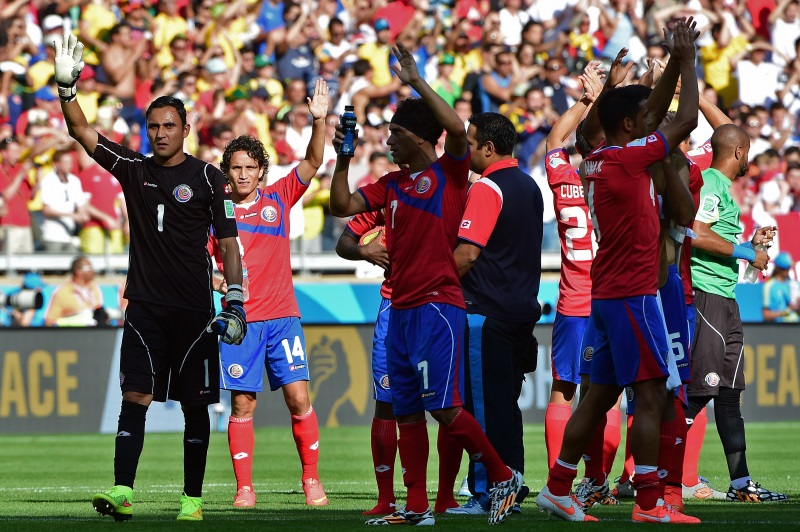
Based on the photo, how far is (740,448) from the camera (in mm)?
9570

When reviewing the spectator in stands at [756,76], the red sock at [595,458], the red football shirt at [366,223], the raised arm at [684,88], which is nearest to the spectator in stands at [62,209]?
the red football shirt at [366,223]

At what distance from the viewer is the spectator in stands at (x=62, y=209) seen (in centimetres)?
1797

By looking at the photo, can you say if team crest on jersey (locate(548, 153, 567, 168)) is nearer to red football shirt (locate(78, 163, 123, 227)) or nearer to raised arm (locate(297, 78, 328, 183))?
raised arm (locate(297, 78, 328, 183))

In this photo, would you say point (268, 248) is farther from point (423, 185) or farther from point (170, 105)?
point (423, 185)

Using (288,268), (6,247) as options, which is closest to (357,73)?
(6,247)

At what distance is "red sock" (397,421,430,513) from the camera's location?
24.3ft

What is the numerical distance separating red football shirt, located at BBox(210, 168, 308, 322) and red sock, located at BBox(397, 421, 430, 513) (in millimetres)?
2560

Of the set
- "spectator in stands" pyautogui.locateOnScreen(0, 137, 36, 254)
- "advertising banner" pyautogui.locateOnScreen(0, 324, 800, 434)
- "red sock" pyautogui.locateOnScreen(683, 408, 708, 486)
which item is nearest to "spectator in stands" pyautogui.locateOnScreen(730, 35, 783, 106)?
"advertising banner" pyautogui.locateOnScreen(0, 324, 800, 434)

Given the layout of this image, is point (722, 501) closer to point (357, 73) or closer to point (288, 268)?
point (288, 268)

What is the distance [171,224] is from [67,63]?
3.82 ft

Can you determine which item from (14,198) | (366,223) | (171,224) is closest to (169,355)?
(171,224)

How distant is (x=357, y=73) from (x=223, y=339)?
544 inches

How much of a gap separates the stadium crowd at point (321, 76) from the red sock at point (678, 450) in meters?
9.92

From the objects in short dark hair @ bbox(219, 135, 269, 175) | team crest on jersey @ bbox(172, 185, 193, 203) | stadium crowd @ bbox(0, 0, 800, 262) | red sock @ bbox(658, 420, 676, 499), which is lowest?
red sock @ bbox(658, 420, 676, 499)
